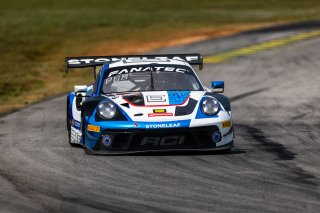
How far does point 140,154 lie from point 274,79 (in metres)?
12.6

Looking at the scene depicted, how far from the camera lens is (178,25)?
44062 millimetres

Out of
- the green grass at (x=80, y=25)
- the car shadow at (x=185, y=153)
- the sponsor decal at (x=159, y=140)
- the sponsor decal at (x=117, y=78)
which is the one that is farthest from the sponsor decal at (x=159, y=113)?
the green grass at (x=80, y=25)

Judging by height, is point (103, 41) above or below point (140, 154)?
below

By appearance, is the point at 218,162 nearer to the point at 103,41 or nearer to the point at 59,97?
the point at 59,97

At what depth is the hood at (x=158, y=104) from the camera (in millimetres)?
11773

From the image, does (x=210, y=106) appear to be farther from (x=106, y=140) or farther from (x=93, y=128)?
(x=93, y=128)

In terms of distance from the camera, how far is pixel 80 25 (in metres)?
45.9

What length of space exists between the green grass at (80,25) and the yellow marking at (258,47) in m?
4.27

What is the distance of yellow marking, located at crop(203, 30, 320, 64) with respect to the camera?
98.2 feet

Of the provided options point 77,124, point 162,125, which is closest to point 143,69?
point 77,124

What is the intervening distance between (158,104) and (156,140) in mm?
538

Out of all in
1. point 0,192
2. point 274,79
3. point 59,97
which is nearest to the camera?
point 0,192

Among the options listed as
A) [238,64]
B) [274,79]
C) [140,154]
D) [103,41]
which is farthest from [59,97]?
[103,41]

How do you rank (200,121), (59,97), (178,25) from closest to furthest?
(200,121) → (59,97) → (178,25)
